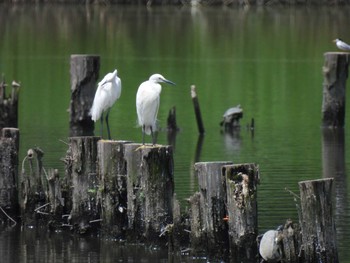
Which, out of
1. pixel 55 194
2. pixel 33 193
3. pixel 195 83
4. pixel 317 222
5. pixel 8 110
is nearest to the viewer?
pixel 317 222

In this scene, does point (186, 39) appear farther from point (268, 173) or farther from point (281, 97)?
point (268, 173)

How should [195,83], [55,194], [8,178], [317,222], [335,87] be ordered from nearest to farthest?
1. [317,222]
2. [55,194]
3. [8,178]
4. [335,87]
5. [195,83]

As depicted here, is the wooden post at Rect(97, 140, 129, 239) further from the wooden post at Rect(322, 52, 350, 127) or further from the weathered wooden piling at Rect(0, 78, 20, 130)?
the wooden post at Rect(322, 52, 350, 127)

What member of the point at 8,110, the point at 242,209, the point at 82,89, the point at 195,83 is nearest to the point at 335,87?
the point at 82,89

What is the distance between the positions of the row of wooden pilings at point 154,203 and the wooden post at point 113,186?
1cm

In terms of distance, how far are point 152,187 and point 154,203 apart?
0.68 feet

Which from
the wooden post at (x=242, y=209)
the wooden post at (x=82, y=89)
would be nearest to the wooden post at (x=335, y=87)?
the wooden post at (x=82, y=89)

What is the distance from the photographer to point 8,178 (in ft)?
61.9

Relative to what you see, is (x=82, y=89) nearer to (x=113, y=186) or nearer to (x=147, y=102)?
(x=147, y=102)

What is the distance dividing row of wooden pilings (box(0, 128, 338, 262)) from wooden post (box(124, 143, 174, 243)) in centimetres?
1

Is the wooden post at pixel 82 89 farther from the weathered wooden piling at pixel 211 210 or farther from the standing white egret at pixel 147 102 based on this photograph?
the weathered wooden piling at pixel 211 210

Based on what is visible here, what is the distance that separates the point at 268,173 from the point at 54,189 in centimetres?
581

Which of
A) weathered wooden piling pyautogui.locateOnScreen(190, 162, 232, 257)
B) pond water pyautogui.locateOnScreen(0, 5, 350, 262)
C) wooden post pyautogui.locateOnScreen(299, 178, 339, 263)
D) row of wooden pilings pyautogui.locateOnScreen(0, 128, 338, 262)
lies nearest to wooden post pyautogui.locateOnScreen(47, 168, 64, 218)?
row of wooden pilings pyautogui.locateOnScreen(0, 128, 338, 262)

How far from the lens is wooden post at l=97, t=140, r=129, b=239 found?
17.8 metres
